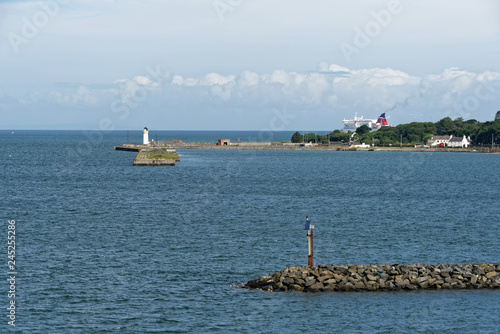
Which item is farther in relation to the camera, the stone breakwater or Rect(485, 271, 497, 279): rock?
Rect(485, 271, 497, 279): rock

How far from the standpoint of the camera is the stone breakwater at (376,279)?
33.8 meters

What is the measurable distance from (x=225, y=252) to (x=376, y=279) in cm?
1283

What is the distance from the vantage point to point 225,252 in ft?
144

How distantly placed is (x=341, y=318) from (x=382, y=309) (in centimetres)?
253

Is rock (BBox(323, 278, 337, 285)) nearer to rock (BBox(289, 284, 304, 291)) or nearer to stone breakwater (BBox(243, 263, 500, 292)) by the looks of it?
stone breakwater (BBox(243, 263, 500, 292))

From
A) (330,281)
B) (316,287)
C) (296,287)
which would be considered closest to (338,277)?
(330,281)

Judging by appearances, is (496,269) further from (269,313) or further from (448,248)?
(269,313)

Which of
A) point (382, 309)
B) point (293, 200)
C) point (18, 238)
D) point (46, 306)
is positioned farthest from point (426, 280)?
point (293, 200)

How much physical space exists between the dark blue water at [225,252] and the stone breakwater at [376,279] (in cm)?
74

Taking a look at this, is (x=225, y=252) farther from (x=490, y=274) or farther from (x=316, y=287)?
(x=490, y=274)

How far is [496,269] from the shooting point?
3588 centimetres

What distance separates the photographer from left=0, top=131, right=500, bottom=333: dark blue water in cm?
2964

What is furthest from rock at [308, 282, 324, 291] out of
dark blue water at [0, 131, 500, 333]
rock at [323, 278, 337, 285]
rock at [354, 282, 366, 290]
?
rock at [354, 282, 366, 290]

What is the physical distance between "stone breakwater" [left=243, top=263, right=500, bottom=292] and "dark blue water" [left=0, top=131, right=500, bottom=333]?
2.42 ft
